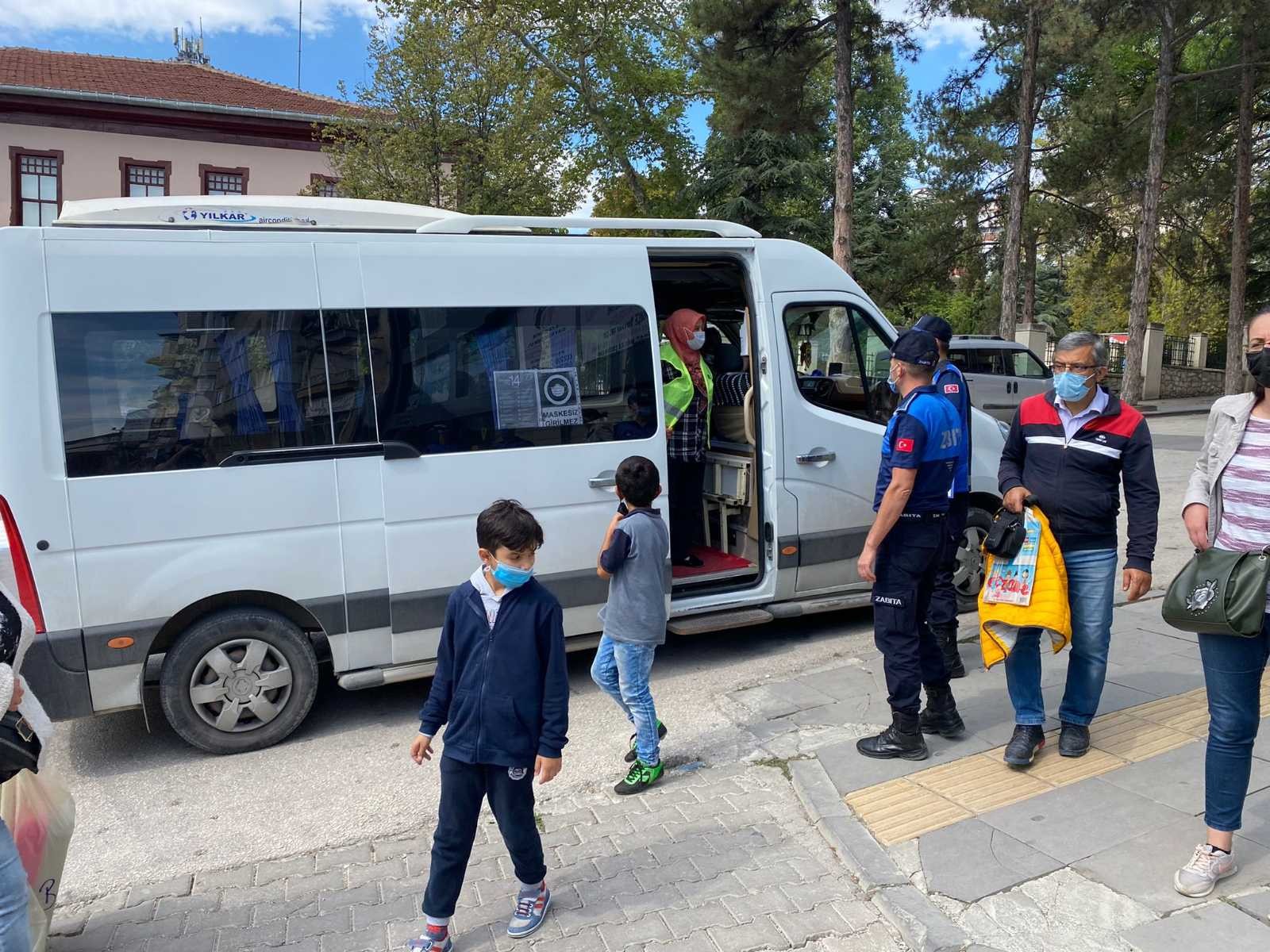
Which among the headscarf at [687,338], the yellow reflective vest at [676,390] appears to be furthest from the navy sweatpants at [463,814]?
the headscarf at [687,338]

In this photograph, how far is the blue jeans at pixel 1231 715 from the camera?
3.17 metres

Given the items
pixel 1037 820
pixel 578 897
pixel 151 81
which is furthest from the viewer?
pixel 151 81

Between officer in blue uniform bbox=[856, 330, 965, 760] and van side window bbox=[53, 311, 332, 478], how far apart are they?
2.74 m

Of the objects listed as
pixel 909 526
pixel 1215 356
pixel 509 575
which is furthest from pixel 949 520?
pixel 1215 356

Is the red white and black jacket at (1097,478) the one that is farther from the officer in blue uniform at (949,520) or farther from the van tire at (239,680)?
the van tire at (239,680)

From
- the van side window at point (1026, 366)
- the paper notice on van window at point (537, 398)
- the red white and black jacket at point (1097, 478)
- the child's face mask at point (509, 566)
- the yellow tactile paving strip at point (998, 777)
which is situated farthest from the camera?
the van side window at point (1026, 366)

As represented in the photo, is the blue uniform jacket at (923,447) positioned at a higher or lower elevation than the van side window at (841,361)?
lower

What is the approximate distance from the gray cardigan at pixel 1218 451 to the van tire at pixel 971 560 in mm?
3392

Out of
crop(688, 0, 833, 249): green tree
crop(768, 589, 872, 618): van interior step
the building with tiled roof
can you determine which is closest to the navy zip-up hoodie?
crop(768, 589, 872, 618): van interior step

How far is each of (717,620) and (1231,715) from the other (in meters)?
3.08

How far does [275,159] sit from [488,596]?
27605mm

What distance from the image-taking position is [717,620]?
592cm

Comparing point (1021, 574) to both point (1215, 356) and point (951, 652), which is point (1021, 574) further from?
point (1215, 356)

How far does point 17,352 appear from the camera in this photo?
4273mm
